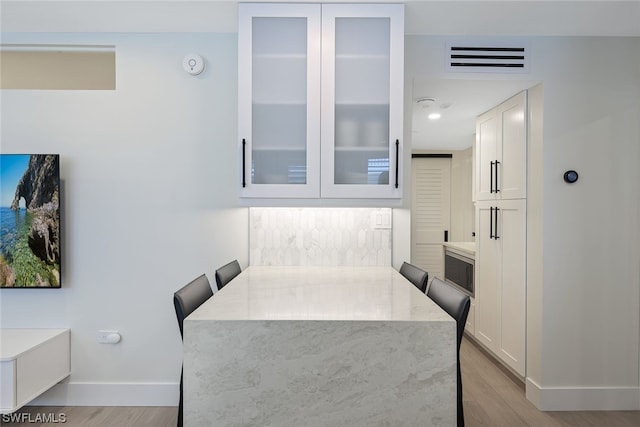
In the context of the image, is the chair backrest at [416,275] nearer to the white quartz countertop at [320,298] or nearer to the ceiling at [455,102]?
the white quartz countertop at [320,298]

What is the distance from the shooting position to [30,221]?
233 centimetres

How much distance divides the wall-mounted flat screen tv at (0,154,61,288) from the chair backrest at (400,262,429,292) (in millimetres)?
2193

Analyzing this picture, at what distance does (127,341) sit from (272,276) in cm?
114

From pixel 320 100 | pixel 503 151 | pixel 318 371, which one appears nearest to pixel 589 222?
pixel 503 151

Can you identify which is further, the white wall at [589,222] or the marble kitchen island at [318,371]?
the white wall at [589,222]

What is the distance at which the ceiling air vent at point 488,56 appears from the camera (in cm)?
237

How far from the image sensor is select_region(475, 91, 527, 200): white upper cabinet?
8.63 feet

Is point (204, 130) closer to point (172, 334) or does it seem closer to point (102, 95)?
point (102, 95)

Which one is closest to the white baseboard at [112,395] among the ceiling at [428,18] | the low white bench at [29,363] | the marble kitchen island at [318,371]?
the low white bench at [29,363]

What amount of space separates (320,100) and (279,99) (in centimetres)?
23

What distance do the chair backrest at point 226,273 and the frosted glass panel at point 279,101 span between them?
53cm

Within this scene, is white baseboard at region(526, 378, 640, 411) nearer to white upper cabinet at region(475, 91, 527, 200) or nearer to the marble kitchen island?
white upper cabinet at region(475, 91, 527, 200)

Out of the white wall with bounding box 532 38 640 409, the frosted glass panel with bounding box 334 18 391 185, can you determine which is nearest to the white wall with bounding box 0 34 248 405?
the frosted glass panel with bounding box 334 18 391 185

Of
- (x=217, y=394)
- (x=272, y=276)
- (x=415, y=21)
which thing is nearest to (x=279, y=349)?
(x=217, y=394)
